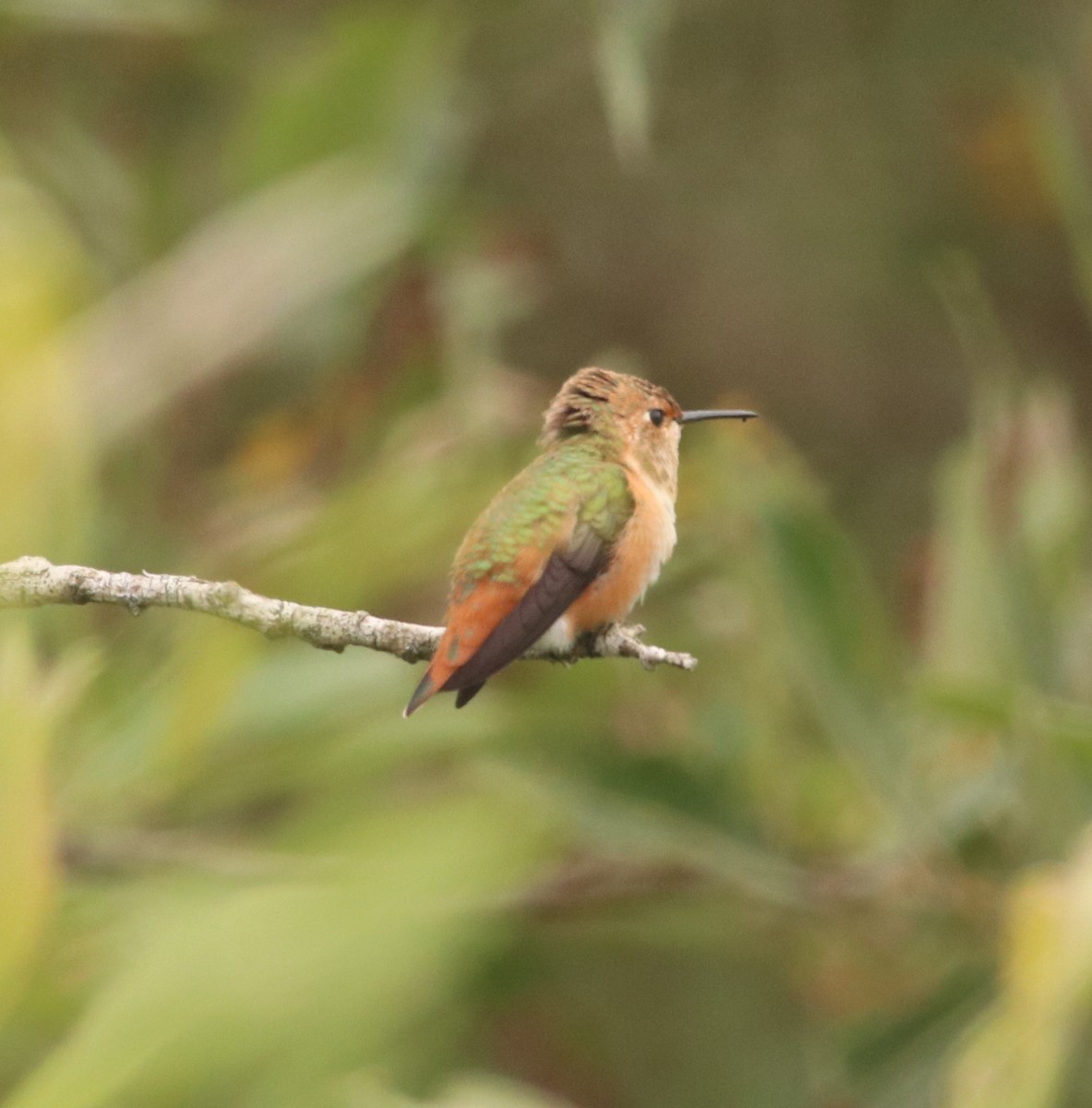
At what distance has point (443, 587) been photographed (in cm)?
262

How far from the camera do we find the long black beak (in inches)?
52.3

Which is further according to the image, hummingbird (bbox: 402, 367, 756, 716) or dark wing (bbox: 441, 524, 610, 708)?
hummingbird (bbox: 402, 367, 756, 716)

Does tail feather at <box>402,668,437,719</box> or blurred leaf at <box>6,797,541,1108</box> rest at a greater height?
tail feather at <box>402,668,437,719</box>

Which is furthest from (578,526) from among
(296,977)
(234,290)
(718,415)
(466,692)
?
(234,290)

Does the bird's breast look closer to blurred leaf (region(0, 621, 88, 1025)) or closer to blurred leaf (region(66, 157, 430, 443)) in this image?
blurred leaf (region(0, 621, 88, 1025))

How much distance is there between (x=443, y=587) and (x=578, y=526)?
1214 millimetres

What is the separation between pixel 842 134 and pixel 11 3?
2.66 meters

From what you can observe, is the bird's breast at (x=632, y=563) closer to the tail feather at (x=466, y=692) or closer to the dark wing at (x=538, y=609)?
the dark wing at (x=538, y=609)

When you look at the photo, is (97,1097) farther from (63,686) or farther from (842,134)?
(842,134)

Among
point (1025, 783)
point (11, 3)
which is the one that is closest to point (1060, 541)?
point (1025, 783)

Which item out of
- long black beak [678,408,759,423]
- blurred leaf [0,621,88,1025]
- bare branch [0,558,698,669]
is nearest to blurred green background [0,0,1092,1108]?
blurred leaf [0,621,88,1025]

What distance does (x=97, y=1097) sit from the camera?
1175mm

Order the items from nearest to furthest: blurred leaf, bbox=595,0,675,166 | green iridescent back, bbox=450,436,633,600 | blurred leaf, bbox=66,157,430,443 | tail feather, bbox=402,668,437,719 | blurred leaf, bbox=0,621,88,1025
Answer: tail feather, bbox=402,668,437,719, blurred leaf, bbox=0,621,88,1025, green iridescent back, bbox=450,436,633,600, blurred leaf, bbox=595,0,675,166, blurred leaf, bbox=66,157,430,443

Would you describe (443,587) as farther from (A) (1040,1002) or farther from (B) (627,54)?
(A) (1040,1002)
